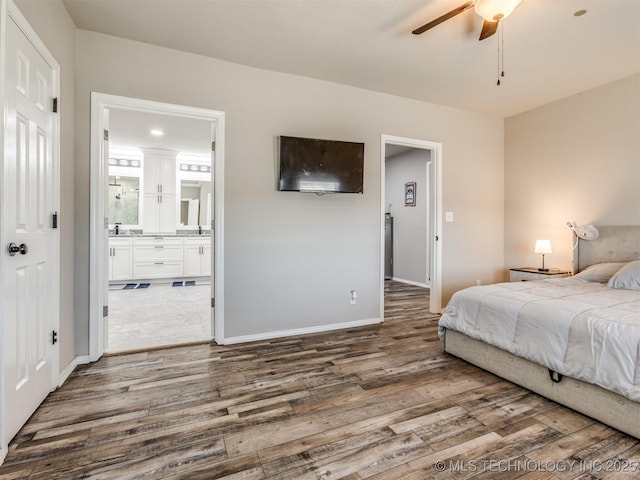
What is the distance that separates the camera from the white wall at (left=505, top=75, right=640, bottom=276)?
328 centimetres

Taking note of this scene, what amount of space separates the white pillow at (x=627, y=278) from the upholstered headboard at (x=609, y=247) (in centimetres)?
47

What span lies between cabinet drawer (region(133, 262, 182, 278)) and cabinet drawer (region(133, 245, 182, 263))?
8cm

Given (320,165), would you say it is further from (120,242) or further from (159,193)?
(120,242)

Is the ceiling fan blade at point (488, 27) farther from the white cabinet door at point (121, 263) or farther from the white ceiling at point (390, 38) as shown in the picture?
the white cabinet door at point (121, 263)

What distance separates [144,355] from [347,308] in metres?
1.99

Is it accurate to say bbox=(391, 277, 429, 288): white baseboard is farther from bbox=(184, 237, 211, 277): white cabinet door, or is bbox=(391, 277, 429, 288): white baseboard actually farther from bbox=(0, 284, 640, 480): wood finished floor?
bbox=(184, 237, 211, 277): white cabinet door

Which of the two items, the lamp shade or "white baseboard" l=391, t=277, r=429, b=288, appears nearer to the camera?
the lamp shade

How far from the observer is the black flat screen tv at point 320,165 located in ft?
10.2

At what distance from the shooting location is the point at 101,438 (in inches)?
65.1

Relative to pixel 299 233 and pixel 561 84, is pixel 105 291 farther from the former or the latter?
pixel 561 84

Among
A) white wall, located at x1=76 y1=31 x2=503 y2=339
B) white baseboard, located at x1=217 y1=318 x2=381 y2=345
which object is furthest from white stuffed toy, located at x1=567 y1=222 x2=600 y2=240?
white baseboard, located at x1=217 y1=318 x2=381 y2=345

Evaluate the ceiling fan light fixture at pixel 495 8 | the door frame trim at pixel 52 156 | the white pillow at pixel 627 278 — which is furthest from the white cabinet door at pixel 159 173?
the white pillow at pixel 627 278

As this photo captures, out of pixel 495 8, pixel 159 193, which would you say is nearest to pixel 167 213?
pixel 159 193

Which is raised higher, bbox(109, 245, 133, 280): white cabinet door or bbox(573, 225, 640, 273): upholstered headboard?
bbox(573, 225, 640, 273): upholstered headboard
